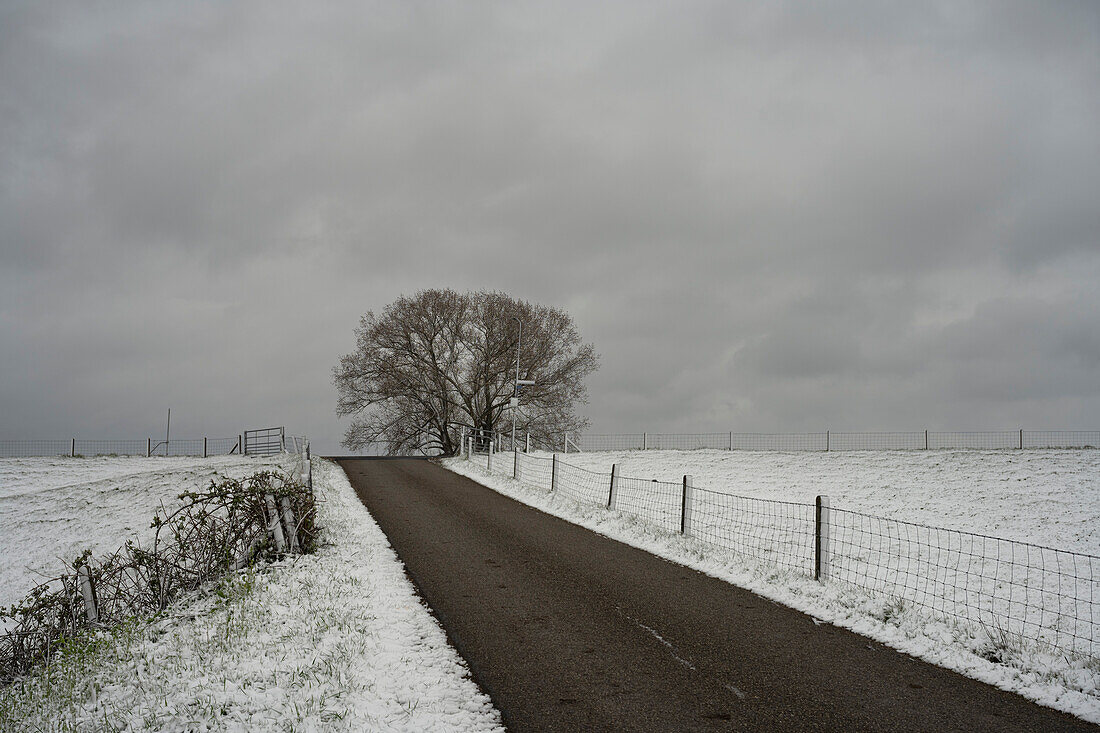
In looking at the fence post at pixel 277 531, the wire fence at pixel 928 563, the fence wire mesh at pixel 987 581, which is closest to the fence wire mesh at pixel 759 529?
the wire fence at pixel 928 563

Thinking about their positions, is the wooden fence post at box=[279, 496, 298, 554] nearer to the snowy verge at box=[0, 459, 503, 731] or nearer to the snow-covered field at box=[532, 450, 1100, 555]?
the snowy verge at box=[0, 459, 503, 731]

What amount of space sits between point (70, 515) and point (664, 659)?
2203 centimetres

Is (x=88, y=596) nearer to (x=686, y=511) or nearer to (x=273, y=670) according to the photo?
(x=273, y=670)

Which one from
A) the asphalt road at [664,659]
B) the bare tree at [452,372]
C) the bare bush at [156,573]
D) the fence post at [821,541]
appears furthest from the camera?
the bare tree at [452,372]

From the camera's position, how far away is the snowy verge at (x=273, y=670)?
4816 mm

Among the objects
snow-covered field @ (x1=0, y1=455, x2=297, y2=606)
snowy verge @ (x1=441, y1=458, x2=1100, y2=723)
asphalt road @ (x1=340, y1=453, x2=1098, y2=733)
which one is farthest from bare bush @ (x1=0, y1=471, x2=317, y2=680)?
snowy verge @ (x1=441, y1=458, x2=1100, y2=723)

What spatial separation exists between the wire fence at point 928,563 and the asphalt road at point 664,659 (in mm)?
1489

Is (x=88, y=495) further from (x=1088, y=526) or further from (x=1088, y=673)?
(x=1088, y=526)

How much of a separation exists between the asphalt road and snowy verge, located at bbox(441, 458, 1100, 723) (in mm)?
249

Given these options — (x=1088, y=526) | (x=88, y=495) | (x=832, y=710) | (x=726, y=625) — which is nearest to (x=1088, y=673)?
(x=832, y=710)

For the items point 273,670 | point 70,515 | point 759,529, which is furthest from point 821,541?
point 70,515

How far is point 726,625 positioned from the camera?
691 centimetres

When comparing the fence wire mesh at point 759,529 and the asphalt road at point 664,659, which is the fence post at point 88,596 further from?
the fence wire mesh at point 759,529

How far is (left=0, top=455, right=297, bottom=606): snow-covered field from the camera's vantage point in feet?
56.2
